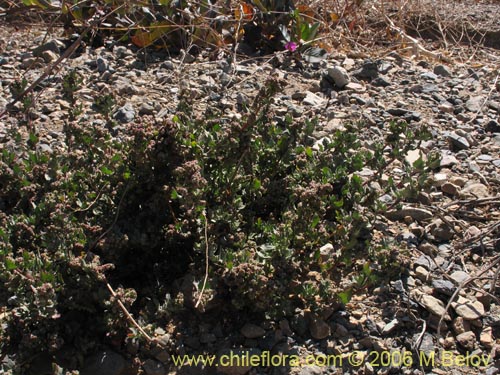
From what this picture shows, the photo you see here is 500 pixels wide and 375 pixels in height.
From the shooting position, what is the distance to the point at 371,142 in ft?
11.3

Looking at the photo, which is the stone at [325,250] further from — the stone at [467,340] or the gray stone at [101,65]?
the gray stone at [101,65]

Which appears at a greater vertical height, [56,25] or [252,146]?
[252,146]

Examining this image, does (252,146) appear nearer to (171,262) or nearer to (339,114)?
(171,262)

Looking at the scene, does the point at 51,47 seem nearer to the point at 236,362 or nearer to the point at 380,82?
the point at 380,82

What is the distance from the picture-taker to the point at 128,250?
252cm

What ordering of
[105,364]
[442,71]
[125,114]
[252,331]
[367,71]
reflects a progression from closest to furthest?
[105,364] → [252,331] → [125,114] → [367,71] → [442,71]

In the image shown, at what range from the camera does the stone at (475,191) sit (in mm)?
3066

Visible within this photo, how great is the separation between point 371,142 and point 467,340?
1.32 meters

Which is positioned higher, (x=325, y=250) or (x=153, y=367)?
(x=325, y=250)

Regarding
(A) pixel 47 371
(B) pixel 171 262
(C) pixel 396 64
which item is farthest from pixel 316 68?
(A) pixel 47 371

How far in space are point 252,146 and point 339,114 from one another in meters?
1.20

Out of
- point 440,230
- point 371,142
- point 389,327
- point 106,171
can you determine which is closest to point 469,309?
point 389,327

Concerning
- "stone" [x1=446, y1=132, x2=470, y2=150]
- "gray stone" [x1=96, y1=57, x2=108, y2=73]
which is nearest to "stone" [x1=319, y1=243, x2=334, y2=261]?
"stone" [x1=446, y1=132, x2=470, y2=150]

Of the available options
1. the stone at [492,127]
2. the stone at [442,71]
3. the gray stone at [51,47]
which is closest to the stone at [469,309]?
the stone at [492,127]
